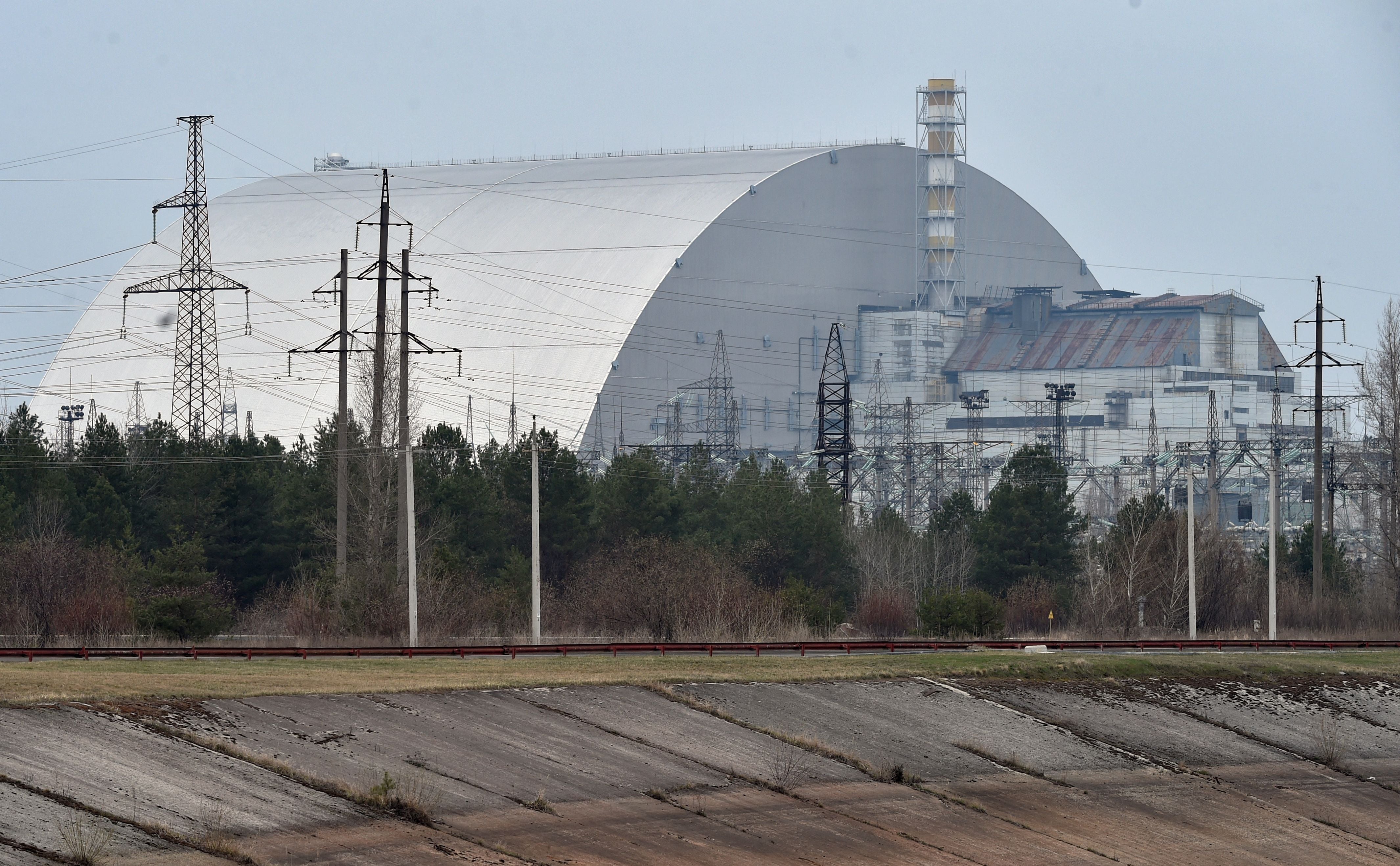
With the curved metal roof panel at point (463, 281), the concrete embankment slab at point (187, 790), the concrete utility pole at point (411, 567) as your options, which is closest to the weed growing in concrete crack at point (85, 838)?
the concrete embankment slab at point (187, 790)

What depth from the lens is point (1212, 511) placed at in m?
57.3

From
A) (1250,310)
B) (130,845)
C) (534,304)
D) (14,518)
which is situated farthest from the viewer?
(1250,310)

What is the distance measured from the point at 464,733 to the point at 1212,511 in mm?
40432

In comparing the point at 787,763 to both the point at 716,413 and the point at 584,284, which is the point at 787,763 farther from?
the point at 584,284

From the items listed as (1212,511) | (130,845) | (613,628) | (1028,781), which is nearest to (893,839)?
(1028,781)

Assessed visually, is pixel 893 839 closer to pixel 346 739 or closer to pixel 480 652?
pixel 346 739

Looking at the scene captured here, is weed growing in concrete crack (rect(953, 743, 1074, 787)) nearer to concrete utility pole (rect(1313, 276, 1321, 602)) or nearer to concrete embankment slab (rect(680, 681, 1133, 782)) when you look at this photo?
concrete embankment slab (rect(680, 681, 1133, 782))

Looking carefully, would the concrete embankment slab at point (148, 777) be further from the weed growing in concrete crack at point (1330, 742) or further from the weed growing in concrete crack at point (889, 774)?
the weed growing in concrete crack at point (1330, 742)

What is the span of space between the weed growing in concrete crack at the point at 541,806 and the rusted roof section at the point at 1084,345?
86330mm

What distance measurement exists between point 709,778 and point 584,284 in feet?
218

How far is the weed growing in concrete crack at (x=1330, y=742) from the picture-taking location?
27.0m

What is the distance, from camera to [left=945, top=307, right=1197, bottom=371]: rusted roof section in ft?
346

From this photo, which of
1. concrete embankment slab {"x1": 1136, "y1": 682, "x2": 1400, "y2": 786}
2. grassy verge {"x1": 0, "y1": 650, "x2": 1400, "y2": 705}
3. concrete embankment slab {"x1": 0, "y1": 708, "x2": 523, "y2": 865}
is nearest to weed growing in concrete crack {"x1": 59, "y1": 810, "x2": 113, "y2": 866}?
concrete embankment slab {"x1": 0, "y1": 708, "x2": 523, "y2": 865}

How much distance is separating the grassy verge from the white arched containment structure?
162ft
